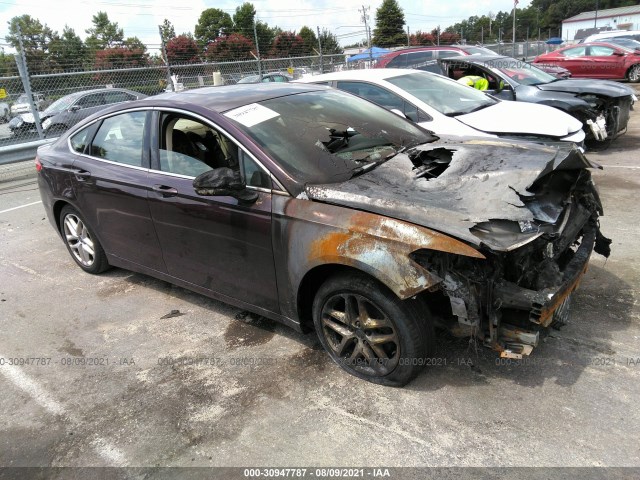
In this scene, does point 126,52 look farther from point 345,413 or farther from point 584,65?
point 584,65

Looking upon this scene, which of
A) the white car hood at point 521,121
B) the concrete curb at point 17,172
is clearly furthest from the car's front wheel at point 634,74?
the concrete curb at point 17,172

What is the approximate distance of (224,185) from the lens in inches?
119

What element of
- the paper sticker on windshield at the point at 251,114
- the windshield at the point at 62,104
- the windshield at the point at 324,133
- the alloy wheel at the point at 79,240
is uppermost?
the windshield at the point at 62,104

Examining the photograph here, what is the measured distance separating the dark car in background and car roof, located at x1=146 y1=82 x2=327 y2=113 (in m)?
7.85

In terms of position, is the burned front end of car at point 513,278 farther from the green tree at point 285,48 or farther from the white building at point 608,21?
the white building at point 608,21

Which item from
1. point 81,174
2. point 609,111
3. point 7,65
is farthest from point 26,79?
point 609,111

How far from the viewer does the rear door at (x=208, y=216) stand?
3178 millimetres

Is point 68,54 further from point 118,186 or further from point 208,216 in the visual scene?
point 208,216

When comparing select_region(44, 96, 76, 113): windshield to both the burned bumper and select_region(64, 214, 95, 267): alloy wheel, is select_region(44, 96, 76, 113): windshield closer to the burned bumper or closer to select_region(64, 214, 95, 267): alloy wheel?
select_region(64, 214, 95, 267): alloy wheel

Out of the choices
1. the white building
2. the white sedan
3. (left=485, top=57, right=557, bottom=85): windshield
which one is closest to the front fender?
the white sedan

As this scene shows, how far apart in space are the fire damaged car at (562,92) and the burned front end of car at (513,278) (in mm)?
5885

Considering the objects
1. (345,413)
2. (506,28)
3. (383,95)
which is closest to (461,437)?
(345,413)

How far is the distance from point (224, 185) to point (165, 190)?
31.1 inches

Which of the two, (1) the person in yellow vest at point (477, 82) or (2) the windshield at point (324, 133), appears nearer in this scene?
(2) the windshield at point (324, 133)
